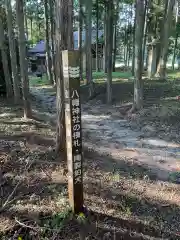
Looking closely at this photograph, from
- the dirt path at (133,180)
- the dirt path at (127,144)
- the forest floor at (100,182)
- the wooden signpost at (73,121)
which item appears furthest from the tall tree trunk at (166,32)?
the wooden signpost at (73,121)

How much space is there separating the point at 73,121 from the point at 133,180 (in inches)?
97.6

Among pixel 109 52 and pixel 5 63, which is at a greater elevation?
pixel 109 52

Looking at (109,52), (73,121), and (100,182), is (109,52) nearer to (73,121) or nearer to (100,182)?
(100,182)

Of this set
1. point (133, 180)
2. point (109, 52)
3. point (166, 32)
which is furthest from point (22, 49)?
point (166, 32)

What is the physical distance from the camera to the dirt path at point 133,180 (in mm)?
4070

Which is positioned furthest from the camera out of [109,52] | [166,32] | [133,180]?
[166,32]

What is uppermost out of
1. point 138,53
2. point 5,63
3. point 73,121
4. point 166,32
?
point 166,32

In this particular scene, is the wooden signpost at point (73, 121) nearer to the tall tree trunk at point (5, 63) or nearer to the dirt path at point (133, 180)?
the dirt path at point (133, 180)

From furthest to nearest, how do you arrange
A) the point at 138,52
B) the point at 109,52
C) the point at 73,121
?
the point at 109,52, the point at 138,52, the point at 73,121

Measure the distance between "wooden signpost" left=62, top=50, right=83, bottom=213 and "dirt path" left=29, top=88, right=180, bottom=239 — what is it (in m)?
0.52

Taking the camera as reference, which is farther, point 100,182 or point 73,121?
point 100,182

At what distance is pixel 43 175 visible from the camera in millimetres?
5098

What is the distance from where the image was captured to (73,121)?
3.57 meters

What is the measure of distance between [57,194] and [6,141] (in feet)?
9.63
